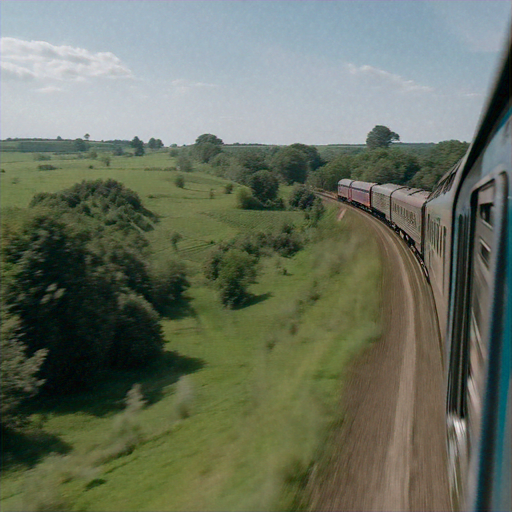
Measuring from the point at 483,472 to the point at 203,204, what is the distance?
39.4m

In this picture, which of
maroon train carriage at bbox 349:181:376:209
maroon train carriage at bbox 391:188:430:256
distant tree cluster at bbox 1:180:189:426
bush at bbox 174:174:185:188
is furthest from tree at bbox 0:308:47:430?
bush at bbox 174:174:185:188

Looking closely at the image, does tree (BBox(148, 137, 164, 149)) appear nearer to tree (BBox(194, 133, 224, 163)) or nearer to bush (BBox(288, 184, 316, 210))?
→ tree (BBox(194, 133, 224, 163))

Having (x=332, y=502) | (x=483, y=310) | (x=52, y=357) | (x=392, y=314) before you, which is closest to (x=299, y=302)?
(x=392, y=314)

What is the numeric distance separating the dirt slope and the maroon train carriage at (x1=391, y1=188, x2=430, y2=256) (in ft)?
20.1

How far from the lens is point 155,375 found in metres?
15.2

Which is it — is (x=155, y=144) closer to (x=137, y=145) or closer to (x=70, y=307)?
(x=137, y=145)

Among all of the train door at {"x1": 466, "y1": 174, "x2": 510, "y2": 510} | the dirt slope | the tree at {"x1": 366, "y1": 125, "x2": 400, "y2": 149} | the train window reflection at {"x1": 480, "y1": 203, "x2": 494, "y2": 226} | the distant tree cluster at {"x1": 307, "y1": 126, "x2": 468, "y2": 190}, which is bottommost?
the dirt slope

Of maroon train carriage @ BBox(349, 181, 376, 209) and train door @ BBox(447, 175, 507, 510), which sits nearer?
train door @ BBox(447, 175, 507, 510)

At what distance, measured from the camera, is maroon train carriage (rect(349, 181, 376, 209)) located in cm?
3289

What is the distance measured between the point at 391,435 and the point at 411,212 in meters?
13.4

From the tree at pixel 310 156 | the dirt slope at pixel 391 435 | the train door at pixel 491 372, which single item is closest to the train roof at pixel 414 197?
the dirt slope at pixel 391 435

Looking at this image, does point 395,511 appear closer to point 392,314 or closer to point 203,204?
point 392,314

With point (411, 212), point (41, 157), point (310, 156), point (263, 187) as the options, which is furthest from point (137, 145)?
point (411, 212)

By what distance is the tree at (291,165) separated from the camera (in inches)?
1977
